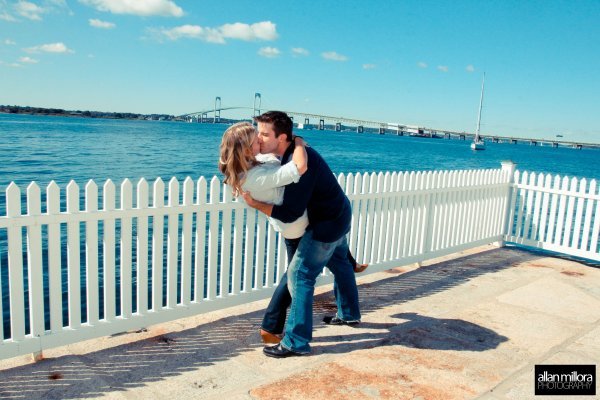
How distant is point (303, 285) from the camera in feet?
12.2

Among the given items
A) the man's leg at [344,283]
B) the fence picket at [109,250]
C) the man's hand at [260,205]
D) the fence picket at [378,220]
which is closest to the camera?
the man's hand at [260,205]

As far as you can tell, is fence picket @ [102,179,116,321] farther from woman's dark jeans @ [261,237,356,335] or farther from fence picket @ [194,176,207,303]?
woman's dark jeans @ [261,237,356,335]

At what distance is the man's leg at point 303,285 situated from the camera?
3705 mm

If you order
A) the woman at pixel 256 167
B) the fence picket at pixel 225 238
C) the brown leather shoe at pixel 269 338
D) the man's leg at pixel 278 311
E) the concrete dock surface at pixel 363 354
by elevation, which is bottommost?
the concrete dock surface at pixel 363 354

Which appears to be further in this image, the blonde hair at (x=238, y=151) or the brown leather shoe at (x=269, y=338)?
the brown leather shoe at (x=269, y=338)

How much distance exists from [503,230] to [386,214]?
3.04 metres

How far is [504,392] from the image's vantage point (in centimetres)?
338

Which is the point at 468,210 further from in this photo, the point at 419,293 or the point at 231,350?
the point at 231,350

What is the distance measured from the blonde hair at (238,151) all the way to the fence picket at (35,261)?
1308mm

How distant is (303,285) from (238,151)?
1111 millimetres

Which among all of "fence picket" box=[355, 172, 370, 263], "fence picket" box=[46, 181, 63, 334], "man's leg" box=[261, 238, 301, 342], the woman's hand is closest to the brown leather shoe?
"man's leg" box=[261, 238, 301, 342]

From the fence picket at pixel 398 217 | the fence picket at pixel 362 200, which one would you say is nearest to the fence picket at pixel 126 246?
the fence picket at pixel 362 200

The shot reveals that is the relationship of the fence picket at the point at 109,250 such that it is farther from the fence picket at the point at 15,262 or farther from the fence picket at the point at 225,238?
the fence picket at the point at 225,238

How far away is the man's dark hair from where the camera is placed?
3.43 m
